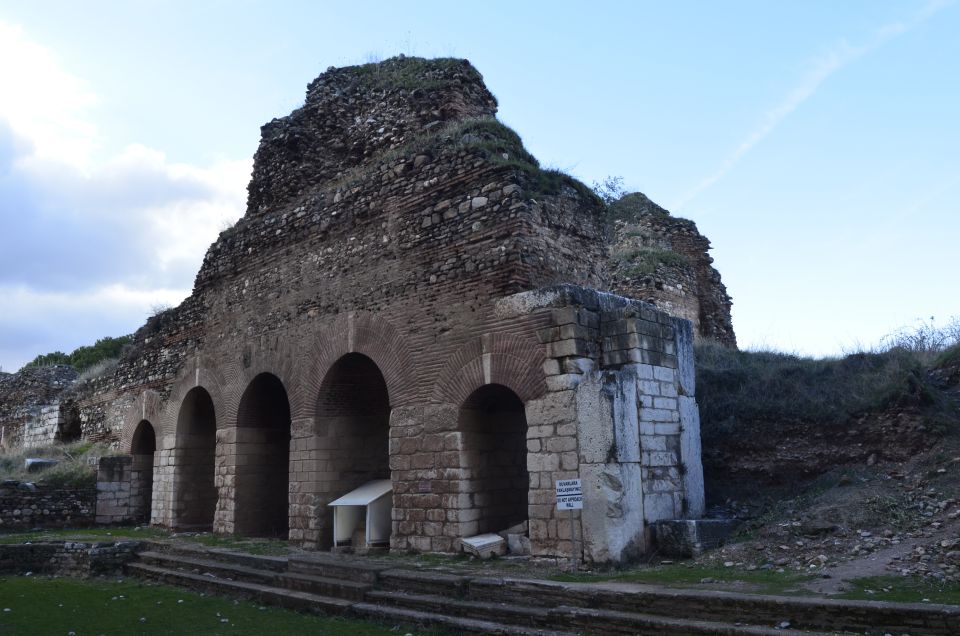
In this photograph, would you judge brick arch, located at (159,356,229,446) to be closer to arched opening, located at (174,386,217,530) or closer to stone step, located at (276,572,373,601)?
arched opening, located at (174,386,217,530)

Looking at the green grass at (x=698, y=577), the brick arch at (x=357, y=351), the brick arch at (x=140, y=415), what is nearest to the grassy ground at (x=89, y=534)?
the brick arch at (x=140, y=415)

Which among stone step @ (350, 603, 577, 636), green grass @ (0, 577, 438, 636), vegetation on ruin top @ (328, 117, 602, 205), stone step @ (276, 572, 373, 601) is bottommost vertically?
green grass @ (0, 577, 438, 636)

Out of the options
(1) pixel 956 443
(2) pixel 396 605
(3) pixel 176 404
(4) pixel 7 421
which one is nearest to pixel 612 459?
(2) pixel 396 605

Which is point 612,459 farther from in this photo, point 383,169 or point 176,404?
point 176,404

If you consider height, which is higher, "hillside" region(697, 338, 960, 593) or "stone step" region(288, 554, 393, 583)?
"hillside" region(697, 338, 960, 593)

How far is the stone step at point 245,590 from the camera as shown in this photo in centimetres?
807

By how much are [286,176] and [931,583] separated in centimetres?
1218

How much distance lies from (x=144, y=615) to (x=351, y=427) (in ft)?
15.0

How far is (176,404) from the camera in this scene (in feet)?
51.9

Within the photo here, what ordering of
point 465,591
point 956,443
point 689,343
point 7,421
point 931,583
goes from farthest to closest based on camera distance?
point 7,421 < point 689,343 < point 956,443 < point 465,591 < point 931,583

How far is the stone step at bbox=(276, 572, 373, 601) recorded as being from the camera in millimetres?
8078

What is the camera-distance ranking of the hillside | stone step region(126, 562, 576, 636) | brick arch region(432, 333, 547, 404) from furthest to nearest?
brick arch region(432, 333, 547, 404) → the hillside → stone step region(126, 562, 576, 636)

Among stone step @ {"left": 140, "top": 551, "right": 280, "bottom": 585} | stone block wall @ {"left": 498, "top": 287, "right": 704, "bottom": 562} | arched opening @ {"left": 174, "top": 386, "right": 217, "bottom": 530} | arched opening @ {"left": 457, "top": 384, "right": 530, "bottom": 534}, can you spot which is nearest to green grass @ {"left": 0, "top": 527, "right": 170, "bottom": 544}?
arched opening @ {"left": 174, "top": 386, "right": 217, "bottom": 530}

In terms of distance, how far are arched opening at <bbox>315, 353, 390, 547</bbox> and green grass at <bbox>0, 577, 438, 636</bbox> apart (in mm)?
2759
